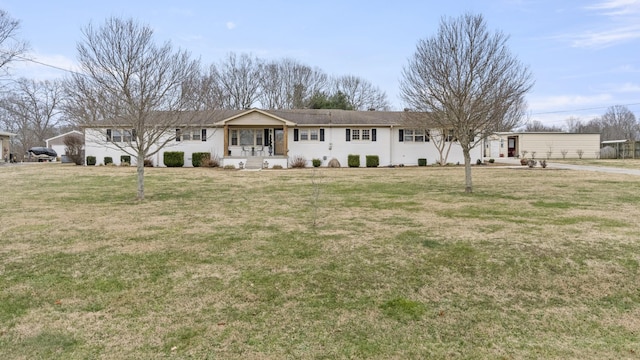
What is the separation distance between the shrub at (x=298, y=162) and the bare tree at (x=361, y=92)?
24893 mm

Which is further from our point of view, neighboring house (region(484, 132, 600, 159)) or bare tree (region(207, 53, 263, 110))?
bare tree (region(207, 53, 263, 110))

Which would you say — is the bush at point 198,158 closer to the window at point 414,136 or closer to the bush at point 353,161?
the bush at point 353,161

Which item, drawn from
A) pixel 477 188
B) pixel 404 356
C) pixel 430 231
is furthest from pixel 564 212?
pixel 404 356

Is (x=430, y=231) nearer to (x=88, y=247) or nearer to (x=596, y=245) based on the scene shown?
(x=596, y=245)

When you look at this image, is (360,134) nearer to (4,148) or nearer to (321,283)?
(321,283)

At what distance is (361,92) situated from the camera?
51188mm

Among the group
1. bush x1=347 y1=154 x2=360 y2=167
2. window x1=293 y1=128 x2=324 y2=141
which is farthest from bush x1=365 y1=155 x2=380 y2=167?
window x1=293 y1=128 x2=324 y2=141

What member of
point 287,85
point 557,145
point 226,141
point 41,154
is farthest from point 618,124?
point 41,154

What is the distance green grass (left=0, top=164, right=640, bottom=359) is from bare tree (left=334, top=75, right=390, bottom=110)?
42.4 metres

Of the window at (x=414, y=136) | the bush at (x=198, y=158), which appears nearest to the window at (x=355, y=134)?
the window at (x=414, y=136)

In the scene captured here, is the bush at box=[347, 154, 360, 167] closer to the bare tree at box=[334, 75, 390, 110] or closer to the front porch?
the front porch

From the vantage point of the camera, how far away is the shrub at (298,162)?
27.0 meters

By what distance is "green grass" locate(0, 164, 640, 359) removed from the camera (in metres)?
3.43

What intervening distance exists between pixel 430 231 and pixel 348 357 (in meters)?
4.54
